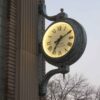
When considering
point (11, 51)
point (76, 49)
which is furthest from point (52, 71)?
point (11, 51)

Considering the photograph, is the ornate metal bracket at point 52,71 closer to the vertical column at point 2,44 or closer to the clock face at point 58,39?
the clock face at point 58,39

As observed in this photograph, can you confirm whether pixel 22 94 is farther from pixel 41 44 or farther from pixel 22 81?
pixel 41 44

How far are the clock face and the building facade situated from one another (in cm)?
53

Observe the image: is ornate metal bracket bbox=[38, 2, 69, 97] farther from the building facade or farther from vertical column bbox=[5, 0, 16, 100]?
vertical column bbox=[5, 0, 16, 100]

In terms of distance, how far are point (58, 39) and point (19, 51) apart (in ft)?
3.86

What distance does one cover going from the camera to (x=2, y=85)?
1196cm

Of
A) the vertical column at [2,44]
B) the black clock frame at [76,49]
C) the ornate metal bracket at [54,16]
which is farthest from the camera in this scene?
the ornate metal bracket at [54,16]

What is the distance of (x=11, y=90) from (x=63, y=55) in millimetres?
1732

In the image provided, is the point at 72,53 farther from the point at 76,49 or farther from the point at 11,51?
the point at 11,51

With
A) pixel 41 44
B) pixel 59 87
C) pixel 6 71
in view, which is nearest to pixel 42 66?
pixel 41 44

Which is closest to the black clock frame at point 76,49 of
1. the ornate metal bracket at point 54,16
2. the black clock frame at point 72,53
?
the black clock frame at point 72,53

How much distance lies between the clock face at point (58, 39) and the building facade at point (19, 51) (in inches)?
21.0

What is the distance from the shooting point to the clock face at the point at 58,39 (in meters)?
12.3

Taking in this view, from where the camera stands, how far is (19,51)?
40.8ft
